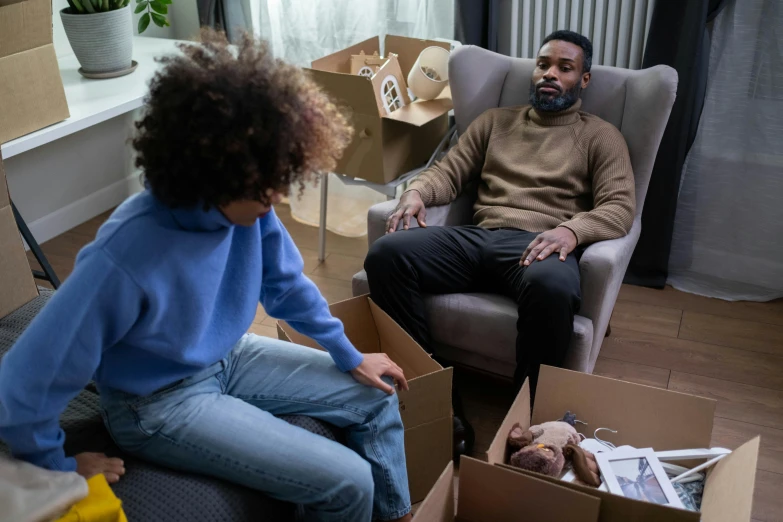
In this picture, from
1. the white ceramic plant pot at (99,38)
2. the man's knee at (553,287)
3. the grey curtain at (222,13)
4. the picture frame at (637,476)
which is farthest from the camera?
the grey curtain at (222,13)

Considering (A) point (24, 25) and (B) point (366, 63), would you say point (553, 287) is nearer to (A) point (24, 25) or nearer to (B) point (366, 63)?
(B) point (366, 63)

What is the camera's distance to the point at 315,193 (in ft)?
10.1

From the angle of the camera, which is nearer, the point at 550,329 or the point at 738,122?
the point at 550,329

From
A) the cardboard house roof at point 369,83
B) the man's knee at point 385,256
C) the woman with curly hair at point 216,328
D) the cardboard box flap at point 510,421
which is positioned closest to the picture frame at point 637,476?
the cardboard box flap at point 510,421

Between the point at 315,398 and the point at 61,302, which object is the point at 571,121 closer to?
the point at 315,398

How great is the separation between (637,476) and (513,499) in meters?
0.34

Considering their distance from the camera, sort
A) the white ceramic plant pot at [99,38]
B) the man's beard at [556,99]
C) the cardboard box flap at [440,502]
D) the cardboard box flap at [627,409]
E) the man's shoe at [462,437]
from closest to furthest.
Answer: the cardboard box flap at [440,502]
the cardboard box flap at [627,409]
the man's shoe at [462,437]
the man's beard at [556,99]
the white ceramic plant pot at [99,38]

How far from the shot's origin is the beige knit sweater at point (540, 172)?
2016 millimetres

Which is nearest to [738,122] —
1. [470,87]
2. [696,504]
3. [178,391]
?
[470,87]

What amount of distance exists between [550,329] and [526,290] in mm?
110

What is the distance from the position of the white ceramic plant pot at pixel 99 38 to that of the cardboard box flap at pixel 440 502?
193 centimetres

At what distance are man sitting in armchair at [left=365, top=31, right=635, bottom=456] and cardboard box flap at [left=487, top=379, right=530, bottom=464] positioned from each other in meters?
0.16

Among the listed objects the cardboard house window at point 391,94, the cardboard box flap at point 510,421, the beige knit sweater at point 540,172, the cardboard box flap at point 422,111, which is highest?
the cardboard house window at point 391,94

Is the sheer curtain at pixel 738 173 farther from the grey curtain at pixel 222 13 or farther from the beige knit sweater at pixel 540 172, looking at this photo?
the grey curtain at pixel 222 13
